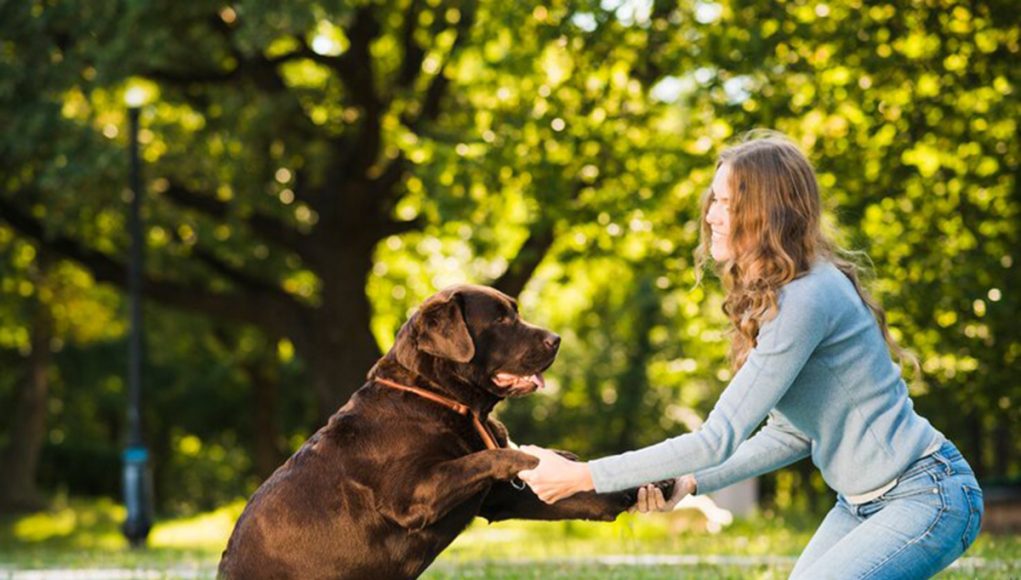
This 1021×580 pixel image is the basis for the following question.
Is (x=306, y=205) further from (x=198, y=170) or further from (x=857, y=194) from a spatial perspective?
(x=857, y=194)

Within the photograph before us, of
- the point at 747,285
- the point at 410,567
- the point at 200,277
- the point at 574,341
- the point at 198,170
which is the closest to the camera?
the point at 747,285

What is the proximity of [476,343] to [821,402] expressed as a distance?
4.07 feet

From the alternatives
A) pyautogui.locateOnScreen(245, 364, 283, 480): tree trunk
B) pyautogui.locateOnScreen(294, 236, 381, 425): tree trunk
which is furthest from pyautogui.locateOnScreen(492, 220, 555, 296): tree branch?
pyautogui.locateOnScreen(245, 364, 283, 480): tree trunk

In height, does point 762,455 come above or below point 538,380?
below

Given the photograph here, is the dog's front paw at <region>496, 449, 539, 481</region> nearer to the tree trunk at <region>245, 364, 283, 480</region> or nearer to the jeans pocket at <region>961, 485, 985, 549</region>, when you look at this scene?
the jeans pocket at <region>961, 485, 985, 549</region>

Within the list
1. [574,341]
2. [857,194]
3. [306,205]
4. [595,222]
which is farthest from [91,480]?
[857,194]

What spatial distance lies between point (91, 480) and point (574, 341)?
11548mm

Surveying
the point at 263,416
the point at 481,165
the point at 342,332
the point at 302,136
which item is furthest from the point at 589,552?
the point at 263,416

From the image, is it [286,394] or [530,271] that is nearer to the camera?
[530,271]

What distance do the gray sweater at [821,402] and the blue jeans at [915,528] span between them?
68 millimetres

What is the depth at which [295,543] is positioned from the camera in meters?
4.79

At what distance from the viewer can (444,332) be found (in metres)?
4.96

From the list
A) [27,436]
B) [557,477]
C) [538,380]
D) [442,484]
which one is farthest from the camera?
[27,436]

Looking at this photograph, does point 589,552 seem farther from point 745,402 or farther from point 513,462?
point 745,402
